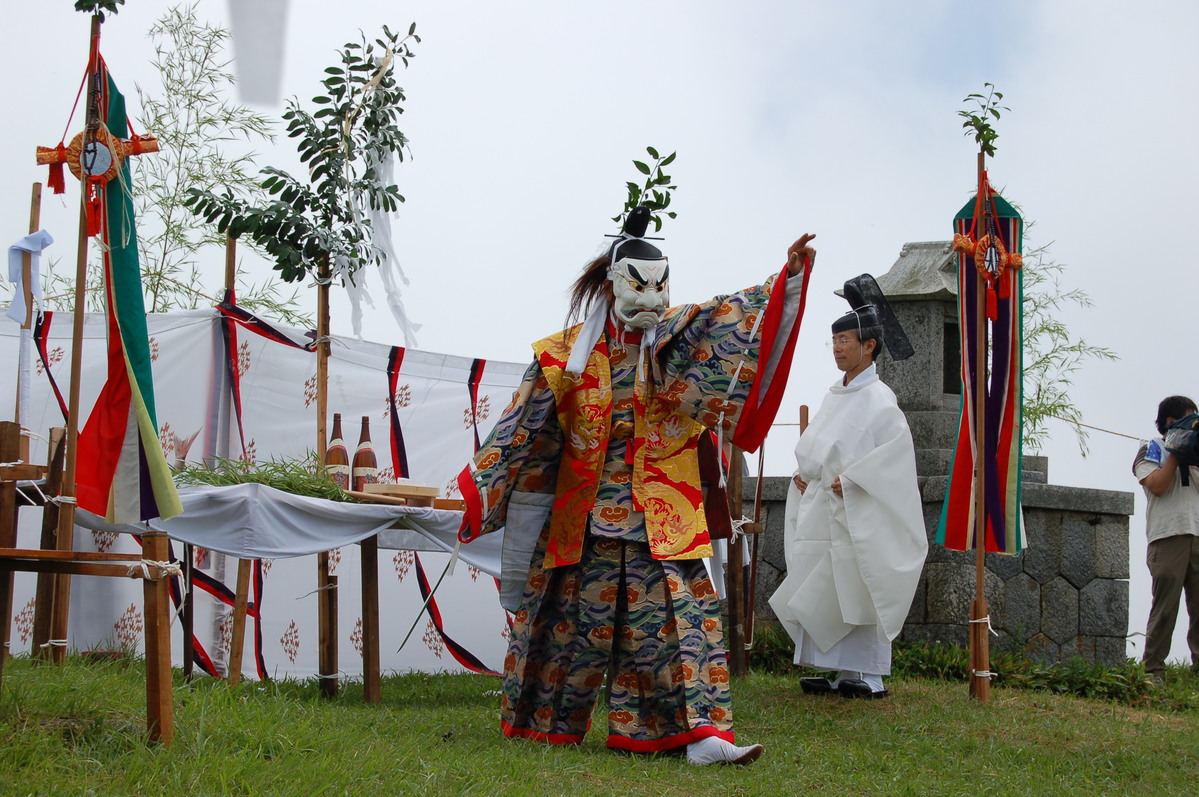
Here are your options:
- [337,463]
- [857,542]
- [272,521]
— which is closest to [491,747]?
[272,521]

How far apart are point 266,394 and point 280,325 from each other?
0.41 metres

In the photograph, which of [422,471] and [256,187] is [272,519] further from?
[256,187]

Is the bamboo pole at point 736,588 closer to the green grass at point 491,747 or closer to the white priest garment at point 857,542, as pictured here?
the white priest garment at point 857,542

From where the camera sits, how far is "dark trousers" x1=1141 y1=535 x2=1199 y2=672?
787 centimetres

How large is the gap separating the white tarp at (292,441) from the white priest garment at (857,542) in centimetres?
193

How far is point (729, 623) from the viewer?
7074mm

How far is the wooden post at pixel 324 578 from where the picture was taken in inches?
217

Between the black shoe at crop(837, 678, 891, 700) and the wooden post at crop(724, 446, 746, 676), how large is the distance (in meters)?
0.81

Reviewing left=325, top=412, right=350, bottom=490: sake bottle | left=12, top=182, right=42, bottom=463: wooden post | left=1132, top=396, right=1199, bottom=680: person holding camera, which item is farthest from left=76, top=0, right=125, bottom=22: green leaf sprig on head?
left=1132, top=396, right=1199, bottom=680: person holding camera

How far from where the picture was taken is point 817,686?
6.47m

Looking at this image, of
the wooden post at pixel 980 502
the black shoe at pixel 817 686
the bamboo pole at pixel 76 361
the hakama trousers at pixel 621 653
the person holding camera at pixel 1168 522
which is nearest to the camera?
the bamboo pole at pixel 76 361

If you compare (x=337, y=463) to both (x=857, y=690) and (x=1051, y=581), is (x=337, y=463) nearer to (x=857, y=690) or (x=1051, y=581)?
(x=857, y=690)

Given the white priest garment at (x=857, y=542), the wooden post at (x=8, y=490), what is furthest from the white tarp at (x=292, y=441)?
the white priest garment at (x=857, y=542)

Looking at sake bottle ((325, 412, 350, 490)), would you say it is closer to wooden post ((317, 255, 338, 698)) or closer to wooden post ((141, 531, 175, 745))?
wooden post ((317, 255, 338, 698))
